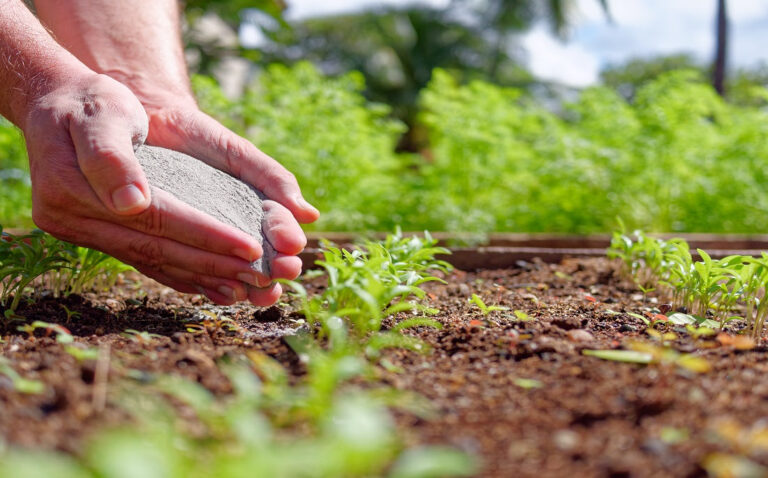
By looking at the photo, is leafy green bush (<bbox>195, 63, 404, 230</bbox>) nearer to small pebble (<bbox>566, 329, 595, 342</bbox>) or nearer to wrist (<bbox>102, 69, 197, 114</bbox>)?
wrist (<bbox>102, 69, 197, 114</bbox>)

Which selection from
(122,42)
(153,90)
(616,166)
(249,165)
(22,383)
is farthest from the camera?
(616,166)

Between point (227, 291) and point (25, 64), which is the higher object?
point (25, 64)

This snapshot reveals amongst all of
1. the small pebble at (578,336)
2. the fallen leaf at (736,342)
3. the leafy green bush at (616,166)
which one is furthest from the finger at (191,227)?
the leafy green bush at (616,166)

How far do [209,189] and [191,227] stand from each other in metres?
0.30

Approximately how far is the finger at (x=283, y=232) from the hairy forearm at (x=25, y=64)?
2.33ft

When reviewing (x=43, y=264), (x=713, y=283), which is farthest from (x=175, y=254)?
(x=713, y=283)

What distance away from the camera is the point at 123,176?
1.55 metres

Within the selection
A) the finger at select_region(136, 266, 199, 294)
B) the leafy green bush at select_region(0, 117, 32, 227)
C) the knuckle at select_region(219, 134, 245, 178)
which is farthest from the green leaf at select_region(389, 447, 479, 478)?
the leafy green bush at select_region(0, 117, 32, 227)

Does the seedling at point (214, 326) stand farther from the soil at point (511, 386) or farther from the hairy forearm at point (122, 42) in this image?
the hairy forearm at point (122, 42)

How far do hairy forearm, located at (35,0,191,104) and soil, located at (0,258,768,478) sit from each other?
1012 millimetres

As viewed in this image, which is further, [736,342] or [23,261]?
[23,261]

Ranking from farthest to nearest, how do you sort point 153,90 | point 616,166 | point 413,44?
1. point 413,44
2. point 616,166
3. point 153,90

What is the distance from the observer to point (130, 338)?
62.1 inches

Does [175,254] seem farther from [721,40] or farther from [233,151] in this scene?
[721,40]
